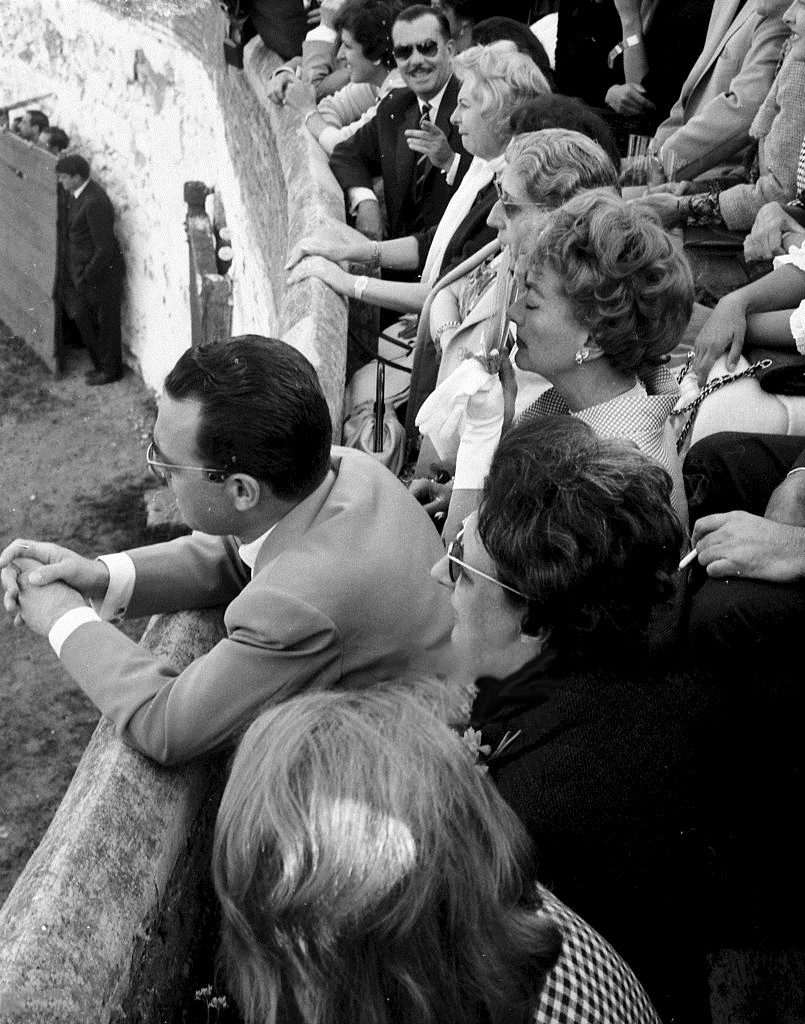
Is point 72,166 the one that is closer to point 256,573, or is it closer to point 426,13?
point 426,13

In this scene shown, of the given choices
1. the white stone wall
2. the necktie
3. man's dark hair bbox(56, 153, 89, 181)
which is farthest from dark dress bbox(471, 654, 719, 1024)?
man's dark hair bbox(56, 153, 89, 181)

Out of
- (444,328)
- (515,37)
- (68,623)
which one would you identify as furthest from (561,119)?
(68,623)

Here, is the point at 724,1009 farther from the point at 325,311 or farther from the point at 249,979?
the point at 325,311

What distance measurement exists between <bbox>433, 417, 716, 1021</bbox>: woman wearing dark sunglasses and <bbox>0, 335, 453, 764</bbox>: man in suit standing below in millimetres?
305

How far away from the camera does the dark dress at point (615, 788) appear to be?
1479mm

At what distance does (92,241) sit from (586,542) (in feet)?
29.8

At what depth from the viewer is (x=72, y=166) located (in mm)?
9711

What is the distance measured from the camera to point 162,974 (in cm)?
157

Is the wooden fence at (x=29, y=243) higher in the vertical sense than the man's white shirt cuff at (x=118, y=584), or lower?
lower

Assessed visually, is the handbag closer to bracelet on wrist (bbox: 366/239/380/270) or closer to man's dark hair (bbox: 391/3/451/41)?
bracelet on wrist (bbox: 366/239/380/270)

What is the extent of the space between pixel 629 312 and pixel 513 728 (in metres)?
0.86

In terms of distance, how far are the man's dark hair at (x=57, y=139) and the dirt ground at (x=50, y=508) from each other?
1859mm

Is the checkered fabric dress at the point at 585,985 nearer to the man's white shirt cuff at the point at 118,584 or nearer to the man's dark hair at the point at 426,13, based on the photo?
the man's white shirt cuff at the point at 118,584

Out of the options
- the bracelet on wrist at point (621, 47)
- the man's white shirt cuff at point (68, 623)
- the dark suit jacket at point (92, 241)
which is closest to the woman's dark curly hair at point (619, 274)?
the man's white shirt cuff at point (68, 623)
